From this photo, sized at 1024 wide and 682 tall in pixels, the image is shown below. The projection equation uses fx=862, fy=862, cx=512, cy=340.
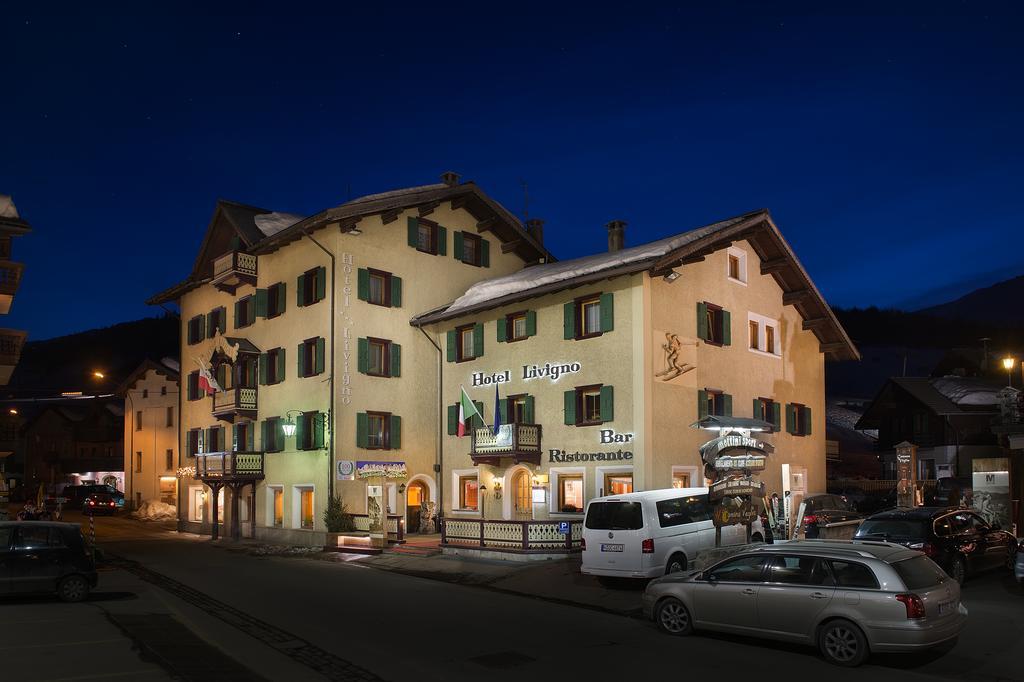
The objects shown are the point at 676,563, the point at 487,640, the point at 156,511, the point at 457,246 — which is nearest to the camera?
the point at 487,640

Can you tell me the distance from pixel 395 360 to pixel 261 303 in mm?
7527

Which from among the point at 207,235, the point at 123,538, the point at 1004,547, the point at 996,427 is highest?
the point at 207,235

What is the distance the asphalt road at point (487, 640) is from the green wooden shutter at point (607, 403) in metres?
7.94

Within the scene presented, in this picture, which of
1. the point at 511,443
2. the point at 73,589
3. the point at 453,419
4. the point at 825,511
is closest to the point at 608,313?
the point at 511,443

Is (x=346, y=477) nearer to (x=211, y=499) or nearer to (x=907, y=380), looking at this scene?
(x=211, y=499)

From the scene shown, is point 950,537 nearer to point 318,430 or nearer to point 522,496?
point 522,496

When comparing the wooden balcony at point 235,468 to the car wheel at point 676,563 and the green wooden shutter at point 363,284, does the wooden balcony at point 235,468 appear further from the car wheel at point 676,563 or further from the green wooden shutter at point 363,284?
the car wheel at point 676,563

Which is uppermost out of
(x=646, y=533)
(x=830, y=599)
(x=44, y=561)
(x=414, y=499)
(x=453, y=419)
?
(x=453, y=419)

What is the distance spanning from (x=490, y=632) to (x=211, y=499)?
3040 centimetres

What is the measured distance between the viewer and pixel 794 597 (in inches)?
464

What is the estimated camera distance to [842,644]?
11.2 m

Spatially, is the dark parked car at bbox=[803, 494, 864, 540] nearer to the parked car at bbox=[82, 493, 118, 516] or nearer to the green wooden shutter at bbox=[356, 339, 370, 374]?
the green wooden shutter at bbox=[356, 339, 370, 374]

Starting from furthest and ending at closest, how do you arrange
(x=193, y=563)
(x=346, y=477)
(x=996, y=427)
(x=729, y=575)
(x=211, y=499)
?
(x=211, y=499) < (x=346, y=477) < (x=193, y=563) < (x=996, y=427) < (x=729, y=575)

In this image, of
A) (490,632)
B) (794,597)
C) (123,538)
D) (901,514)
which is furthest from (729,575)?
(123,538)
